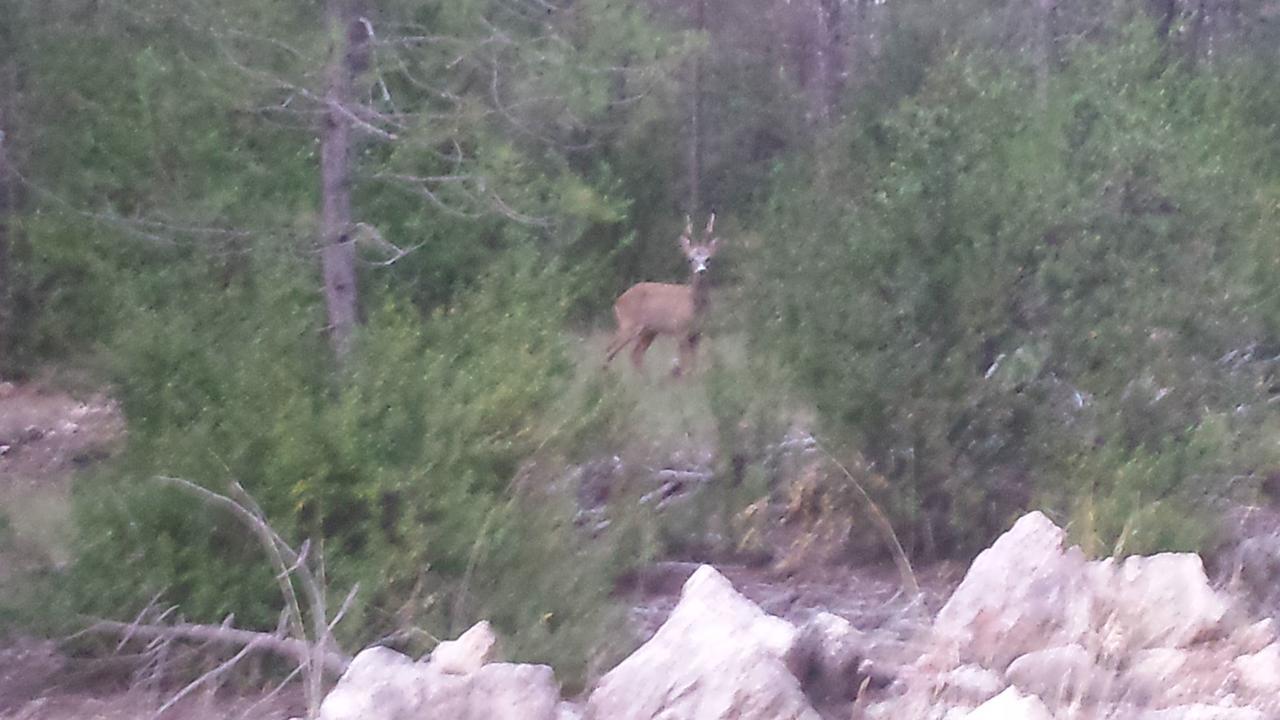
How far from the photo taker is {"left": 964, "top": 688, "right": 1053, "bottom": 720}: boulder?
3.24 metres

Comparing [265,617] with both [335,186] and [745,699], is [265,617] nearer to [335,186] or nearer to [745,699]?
[745,699]

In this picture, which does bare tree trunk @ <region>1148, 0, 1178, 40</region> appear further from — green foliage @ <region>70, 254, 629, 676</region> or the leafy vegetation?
green foliage @ <region>70, 254, 629, 676</region>

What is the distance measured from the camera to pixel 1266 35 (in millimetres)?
8609

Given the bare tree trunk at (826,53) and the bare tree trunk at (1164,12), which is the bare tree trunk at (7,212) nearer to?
the bare tree trunk at (826,53)

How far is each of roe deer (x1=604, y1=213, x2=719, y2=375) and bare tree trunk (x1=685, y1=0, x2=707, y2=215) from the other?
261 centimetres

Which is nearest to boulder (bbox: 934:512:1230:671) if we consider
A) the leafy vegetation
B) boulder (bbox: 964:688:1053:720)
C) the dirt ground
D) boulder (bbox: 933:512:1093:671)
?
boulder (bbox: 933:512:1093:671)

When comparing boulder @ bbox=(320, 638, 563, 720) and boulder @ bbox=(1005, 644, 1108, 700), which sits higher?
boulder @ bbox=(320, 638, 563, 720)

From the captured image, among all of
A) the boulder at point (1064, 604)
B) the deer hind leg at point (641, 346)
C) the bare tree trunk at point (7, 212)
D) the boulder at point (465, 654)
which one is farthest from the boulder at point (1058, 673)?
the bare tree trunk at point (7, 212)

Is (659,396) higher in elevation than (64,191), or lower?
lower

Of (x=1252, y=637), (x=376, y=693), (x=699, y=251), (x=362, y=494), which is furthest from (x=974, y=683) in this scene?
(x=699, y=251)

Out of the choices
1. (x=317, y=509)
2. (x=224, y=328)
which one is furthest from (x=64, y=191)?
(x=317, y=509)

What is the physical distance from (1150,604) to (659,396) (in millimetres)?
3911

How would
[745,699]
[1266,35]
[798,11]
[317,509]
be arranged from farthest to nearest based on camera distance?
[798,11] < [1266,35] < [317,509] < [745,699]

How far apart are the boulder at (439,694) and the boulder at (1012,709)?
1.19 m
